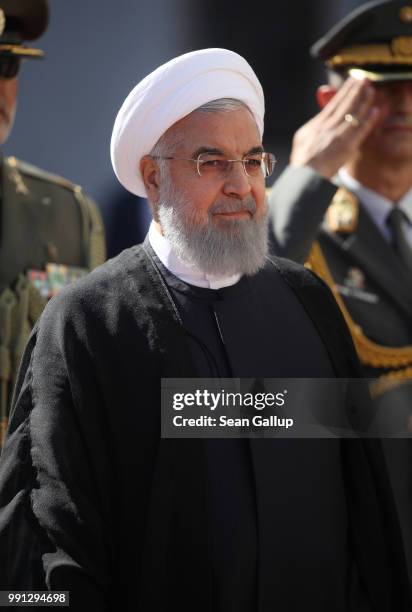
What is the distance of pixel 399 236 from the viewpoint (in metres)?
5.54

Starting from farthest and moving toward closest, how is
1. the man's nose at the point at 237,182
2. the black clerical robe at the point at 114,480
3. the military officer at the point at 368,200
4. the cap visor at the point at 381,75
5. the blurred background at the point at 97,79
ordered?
the blurred background at the point at 97,79 → the cap visor at the point at 381,75 → the military officer at the point at 368,200 → the man's nose at the point at 237,182 → the black clerical robe at the point at 114,480

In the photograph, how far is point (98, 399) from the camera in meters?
3.63

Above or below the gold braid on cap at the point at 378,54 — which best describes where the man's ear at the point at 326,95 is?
below

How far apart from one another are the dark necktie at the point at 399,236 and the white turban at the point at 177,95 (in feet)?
5.34

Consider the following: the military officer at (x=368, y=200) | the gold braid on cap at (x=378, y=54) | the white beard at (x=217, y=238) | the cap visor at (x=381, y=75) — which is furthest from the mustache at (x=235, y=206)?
the gold braid on cap at (x=378, y=54)

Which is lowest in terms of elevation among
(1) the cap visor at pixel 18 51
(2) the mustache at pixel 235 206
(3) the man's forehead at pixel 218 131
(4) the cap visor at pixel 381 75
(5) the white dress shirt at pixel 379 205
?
(5) the white dress shirt at pixel 379 205

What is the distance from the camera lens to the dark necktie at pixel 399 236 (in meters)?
5.51

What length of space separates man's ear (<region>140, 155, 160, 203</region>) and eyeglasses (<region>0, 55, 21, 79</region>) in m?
1.31

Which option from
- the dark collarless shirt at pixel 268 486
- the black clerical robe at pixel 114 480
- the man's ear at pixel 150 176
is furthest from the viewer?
the man's ear at pixel 150 176

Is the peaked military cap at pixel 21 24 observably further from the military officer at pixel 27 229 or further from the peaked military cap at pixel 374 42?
the peaked military cap at pixel 374 42

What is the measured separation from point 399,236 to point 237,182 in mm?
1839

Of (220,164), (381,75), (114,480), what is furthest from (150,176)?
(381,75)

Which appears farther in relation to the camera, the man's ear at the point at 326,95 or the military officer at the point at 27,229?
the man's ear at the point at 326,95

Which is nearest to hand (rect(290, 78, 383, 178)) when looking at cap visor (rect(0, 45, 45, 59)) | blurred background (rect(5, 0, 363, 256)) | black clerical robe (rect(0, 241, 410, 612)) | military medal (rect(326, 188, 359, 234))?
military medal (rect(326, 188, 359, 234))
